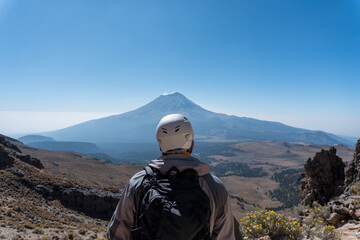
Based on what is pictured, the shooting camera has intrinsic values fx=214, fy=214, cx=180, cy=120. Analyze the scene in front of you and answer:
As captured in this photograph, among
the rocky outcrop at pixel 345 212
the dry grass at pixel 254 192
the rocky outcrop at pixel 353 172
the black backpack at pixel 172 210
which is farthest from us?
the dry grass at pixel 254 192

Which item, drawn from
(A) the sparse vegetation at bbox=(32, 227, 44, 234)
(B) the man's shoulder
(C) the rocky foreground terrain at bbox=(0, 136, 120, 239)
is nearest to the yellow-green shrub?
(B) the man's shoulder

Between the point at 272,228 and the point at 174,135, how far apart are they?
507cm

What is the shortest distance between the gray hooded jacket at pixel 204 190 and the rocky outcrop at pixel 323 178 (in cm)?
1255

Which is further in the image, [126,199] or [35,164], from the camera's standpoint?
[35,164]

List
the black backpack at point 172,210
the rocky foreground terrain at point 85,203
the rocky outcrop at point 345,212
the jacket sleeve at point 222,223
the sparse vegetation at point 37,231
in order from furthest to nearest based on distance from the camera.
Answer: the sparse vegetation at point 37,231 < the rocky foreground terrain at point 85,203 < the rocky outcrop at point 345,212 < the jacket sleeve at point 222,223 < the black backpack at point 172,210

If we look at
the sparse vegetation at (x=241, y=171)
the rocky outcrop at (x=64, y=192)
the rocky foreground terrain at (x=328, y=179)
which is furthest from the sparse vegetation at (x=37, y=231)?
the sparse vegetation at (x=241, y=171)

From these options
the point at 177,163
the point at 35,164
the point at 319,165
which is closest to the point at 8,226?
the point at 177,163

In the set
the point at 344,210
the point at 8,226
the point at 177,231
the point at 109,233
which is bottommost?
the point at 8,226

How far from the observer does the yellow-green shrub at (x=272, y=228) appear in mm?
5480

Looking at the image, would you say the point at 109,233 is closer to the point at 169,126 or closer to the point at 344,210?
the point at 169,126

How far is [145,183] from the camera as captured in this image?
1750 millimetres

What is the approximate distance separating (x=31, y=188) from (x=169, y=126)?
799 inches

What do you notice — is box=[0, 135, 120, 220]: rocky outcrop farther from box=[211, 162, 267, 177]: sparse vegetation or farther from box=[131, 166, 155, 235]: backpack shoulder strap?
box=[211, 162, 267, 177]: sparse vegetation

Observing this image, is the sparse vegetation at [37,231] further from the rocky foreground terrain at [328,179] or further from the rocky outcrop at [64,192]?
the rocky foreground terrain at [328,179]
